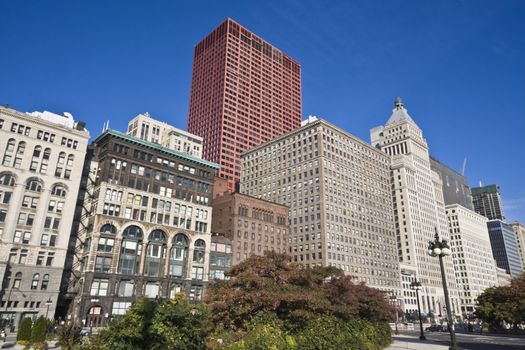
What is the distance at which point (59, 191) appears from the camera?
7450 cm

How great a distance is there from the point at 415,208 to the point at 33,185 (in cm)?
14317

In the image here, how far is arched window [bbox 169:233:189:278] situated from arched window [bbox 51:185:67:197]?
2422cm

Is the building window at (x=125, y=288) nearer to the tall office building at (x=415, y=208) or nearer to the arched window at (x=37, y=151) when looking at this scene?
the arched window at (x=37, y=151)

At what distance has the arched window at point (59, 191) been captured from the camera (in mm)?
73812

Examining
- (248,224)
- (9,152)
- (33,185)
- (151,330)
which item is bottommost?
(151,330)

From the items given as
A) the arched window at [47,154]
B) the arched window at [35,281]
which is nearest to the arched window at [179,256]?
the arched window at [35,281]

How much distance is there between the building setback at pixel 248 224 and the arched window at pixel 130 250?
90.0 feet

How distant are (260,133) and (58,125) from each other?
127 meters

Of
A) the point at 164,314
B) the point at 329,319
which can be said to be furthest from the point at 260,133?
the point at 164,314

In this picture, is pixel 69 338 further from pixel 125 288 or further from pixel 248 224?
pixel 248 224

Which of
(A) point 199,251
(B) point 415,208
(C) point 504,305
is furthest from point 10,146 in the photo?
(B) point 415,208

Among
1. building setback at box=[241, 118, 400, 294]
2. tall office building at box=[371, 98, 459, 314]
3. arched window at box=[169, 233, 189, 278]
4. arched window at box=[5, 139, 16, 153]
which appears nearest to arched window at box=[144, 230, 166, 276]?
arched window at box=[169, 233, 189, 278]

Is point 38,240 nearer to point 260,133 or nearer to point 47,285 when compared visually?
point 47,285

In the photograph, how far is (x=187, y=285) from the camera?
8500cm
